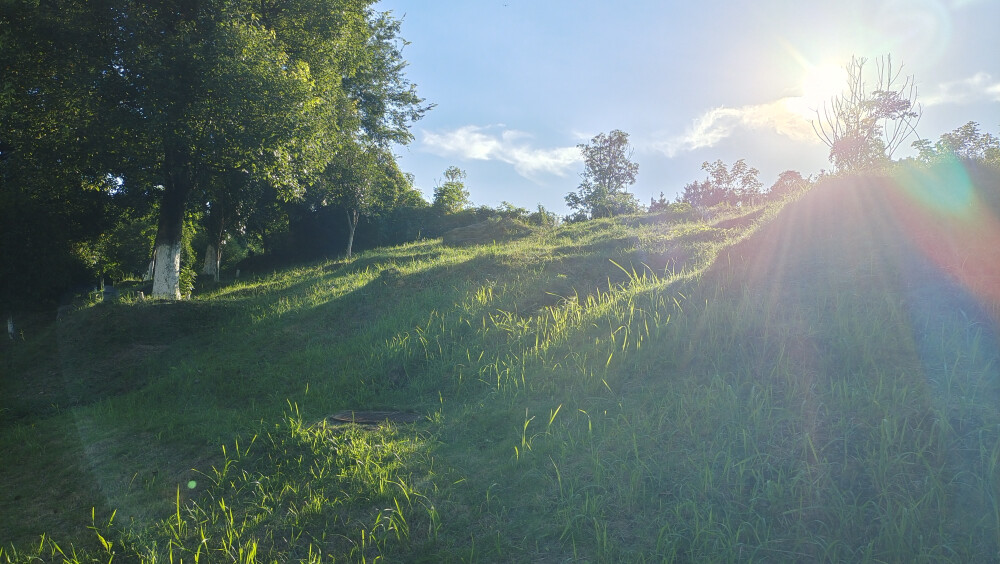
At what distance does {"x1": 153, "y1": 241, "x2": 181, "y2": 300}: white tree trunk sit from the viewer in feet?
46.2

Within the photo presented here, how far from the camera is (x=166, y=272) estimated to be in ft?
46.6

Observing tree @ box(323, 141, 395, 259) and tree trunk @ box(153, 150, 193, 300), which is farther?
tree @ box(323, 141, 395, 259)

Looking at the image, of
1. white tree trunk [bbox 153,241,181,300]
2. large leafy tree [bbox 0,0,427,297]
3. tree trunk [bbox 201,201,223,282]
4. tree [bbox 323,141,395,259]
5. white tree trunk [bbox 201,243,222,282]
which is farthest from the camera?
white tree trunk [bbox 201,243,222,282]

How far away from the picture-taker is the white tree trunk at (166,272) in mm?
14070

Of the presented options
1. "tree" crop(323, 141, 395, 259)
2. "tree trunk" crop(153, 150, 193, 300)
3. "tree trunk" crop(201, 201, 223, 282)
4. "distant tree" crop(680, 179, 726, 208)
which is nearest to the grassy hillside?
"tree trunk" crop(153, 150, 193, 300)

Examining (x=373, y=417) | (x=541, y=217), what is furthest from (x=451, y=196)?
(x=373, y=417)

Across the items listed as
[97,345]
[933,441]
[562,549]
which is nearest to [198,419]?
[562,549]

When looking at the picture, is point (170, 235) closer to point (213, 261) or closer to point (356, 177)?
point (356, 177)

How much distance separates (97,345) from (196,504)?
8.97m

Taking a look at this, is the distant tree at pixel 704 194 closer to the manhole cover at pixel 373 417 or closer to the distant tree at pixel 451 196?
the distant tree at pixel 451 196

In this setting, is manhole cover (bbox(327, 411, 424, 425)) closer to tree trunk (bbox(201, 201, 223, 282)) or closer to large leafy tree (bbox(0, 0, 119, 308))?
large leafy tree (bbox(0, 0, 119, 308))

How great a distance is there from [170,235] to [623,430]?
1372 cm

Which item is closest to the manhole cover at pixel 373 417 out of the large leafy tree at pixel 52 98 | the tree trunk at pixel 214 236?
the large leafy tree at pixel 52 98

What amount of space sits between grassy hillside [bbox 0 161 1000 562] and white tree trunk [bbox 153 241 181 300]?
5281 millimetres
